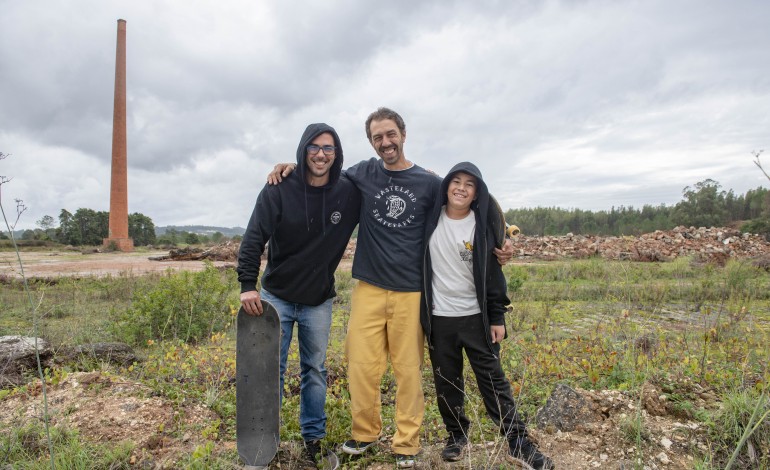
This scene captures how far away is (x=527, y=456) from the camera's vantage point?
2.81 m

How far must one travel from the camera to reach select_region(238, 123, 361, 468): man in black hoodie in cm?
304

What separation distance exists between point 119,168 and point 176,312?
84.1ft

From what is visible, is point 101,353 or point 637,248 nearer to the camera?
point 101,353

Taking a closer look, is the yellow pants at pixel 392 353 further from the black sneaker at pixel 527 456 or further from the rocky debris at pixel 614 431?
the rocky debris at pixel 614 431

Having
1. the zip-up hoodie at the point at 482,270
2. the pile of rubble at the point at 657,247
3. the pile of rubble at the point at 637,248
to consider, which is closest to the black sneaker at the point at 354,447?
the zip-up hoodie at the point at 482,270

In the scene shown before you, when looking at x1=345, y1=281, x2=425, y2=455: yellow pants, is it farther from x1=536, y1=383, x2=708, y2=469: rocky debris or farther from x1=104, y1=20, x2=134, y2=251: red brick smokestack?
x1=104, y1=20, x2=134, y2=251: red brick smokestack

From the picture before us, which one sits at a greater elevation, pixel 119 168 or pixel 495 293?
pixel 119 168

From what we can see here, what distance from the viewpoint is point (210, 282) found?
6.51 metres

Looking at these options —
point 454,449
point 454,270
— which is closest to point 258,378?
point 454,449

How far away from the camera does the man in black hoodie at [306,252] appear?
304 cm

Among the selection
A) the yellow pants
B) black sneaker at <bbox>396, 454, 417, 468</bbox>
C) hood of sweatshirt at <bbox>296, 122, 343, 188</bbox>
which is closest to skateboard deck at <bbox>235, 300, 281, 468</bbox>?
the yellow pants

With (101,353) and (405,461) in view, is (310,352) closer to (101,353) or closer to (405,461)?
(405,461)

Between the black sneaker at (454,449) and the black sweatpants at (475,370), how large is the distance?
4cm

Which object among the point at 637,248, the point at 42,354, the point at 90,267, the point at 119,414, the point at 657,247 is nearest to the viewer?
the point at 119,414
